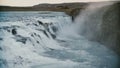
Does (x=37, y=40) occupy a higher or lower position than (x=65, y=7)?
lower

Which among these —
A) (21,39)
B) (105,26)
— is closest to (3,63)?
(21,39)

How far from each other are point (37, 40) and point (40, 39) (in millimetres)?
18

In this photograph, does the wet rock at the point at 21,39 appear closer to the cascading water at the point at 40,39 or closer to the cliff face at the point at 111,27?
the cascading water at the point at 40,39

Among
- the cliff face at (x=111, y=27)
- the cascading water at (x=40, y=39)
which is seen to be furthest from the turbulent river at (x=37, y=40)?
Answer: the cliff face at (x=111, y=27)

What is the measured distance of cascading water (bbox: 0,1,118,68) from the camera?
152cm

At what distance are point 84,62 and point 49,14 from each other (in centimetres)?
35

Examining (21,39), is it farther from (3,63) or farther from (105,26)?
(105,26)

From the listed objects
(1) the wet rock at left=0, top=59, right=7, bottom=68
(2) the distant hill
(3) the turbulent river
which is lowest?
(1) the wet rock at left=0, top=59, right=7, bottom=68

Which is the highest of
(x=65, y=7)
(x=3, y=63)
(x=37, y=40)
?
(x=65, y=7)

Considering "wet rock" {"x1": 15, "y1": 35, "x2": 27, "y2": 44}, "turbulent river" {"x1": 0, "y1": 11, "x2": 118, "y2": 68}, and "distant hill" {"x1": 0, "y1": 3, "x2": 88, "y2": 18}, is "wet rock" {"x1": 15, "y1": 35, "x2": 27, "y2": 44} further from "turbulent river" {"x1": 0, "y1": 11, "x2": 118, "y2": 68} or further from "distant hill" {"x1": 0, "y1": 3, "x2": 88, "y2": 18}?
"distant hill" {"x1": 0, "y1": 3, "x2": 88, "y2": 18}

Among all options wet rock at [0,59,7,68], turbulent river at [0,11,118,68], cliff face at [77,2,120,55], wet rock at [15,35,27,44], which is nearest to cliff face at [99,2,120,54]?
cliff face at [77,2,120,55]

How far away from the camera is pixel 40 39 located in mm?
1526

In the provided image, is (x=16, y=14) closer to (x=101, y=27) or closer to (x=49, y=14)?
(x=49, y=14)

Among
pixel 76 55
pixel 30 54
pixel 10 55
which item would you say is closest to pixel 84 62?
pixel 76 55
